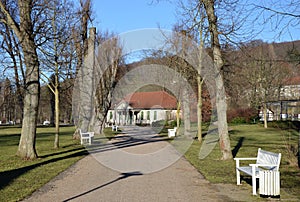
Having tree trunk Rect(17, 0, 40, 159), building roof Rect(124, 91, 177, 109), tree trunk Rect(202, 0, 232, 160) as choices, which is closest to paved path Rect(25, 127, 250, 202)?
tree trunk Rect(202, 0, 232, 160)

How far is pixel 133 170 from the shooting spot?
1166cm

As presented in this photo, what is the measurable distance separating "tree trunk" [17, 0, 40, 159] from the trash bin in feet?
30.1

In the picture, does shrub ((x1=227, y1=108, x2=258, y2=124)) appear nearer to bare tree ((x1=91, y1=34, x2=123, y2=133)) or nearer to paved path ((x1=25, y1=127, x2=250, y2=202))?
bare tree ((x1=91, y1=34, x2=123, y2=133))

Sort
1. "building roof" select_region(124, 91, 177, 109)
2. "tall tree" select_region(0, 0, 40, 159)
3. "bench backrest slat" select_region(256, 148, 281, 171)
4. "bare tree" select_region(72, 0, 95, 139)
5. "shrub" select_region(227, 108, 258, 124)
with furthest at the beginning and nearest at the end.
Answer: "building roof" select_region(124, 91, 177, 109), "shrub" select_region(227, 108, 258, 124), "bare tree" select_region(72, 0, 95, 139), "tall tree" select_region(0, 0, 40, 159), "bench backrest slat" select_region(256, 148, 281, 171)

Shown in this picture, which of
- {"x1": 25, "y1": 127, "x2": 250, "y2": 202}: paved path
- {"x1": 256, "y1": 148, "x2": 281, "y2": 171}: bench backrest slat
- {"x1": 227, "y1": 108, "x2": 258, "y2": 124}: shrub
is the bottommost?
{"x1": 25, "y1": 127, "x2": 250, "y2": 202}: paved path

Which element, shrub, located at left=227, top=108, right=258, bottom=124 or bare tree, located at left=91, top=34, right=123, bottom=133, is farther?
shrub, located at left=227, top=108, right=258, bottom=124

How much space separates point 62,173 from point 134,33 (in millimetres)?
13945

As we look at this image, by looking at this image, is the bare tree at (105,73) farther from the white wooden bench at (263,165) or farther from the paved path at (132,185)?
the white wooden bench at (263,165)

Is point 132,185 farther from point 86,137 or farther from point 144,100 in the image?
point 144,100

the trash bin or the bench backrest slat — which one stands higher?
the bench backrest slat

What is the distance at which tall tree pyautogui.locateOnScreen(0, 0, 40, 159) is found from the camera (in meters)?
14.1

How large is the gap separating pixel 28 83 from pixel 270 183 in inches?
385

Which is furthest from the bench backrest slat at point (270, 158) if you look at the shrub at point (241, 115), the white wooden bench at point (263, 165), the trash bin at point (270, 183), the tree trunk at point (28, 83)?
the shrub at point (241, 115)

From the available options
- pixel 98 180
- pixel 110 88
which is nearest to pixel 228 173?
pixel 98 180
